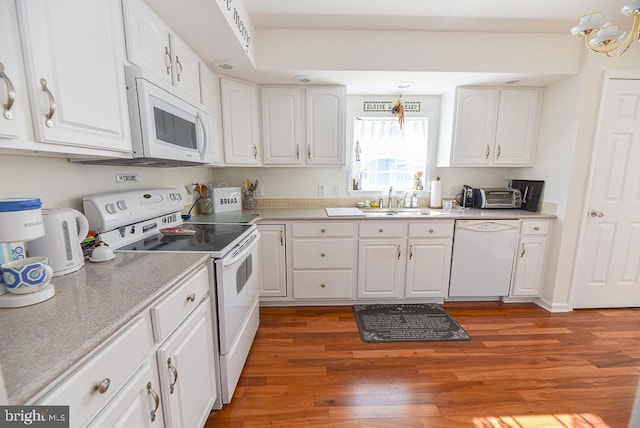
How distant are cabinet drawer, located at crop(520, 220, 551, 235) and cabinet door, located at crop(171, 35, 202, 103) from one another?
3.02 metres

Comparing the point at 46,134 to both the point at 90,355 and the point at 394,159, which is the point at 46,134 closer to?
the point at 90,355

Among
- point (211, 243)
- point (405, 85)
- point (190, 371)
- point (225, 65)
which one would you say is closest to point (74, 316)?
point (190, 371)

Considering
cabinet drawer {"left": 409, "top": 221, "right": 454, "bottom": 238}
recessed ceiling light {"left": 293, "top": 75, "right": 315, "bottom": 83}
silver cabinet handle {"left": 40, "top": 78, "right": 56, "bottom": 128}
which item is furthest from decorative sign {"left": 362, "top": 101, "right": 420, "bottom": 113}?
silver cabinet handle {"left": 40, "top": 78, "right": 56, "bottom": 128}

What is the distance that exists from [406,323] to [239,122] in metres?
2.32

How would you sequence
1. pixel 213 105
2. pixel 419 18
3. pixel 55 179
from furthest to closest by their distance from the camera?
pixel 213 105, pixel 419 18, pixel 55 179

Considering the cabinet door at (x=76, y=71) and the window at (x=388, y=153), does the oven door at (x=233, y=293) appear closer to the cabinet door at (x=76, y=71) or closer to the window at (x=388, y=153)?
the cabinet door at (x=76, y=71)

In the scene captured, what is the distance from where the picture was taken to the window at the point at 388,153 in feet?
9.76

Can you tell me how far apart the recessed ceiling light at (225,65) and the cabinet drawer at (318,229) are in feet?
4.54

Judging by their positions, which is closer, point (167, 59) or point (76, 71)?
point (76, 71)

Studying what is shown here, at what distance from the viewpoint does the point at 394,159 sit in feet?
9.96

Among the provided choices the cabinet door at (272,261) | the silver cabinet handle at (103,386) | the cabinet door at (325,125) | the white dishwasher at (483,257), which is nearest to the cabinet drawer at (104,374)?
the silver cabinet handle at (103,386)

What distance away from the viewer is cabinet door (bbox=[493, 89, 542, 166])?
257cm

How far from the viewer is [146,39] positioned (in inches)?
52.4

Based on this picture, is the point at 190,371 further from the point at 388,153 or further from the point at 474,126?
the point at 474,126
